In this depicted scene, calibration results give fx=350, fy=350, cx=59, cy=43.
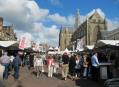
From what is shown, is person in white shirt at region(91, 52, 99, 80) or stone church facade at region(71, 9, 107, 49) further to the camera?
stone church facade at region(71, 9, 107, 49)

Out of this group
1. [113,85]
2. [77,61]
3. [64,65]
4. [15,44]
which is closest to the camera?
[113,85]

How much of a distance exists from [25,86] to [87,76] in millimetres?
7502

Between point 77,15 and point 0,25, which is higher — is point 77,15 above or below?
above

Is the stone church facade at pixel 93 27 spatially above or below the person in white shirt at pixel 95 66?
above

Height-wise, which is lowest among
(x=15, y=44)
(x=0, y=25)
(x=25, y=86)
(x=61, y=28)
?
(x=25, y=86)

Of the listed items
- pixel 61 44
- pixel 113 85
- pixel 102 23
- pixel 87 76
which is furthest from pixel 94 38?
pixel 113 85

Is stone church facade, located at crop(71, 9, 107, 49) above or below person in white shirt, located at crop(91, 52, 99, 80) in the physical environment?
above

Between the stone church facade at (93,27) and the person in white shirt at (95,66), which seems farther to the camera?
the stone church facade at (93,27)

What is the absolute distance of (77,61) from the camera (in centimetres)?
2862

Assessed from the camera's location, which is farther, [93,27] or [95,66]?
[93,27]

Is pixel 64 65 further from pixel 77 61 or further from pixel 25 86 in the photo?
pixel 25 86

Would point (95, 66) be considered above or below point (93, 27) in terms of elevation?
below

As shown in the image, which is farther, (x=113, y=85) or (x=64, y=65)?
(x=64, y=65)

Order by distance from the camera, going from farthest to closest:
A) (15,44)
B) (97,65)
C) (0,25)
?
(0,25) < (15,44) < (97,65)
